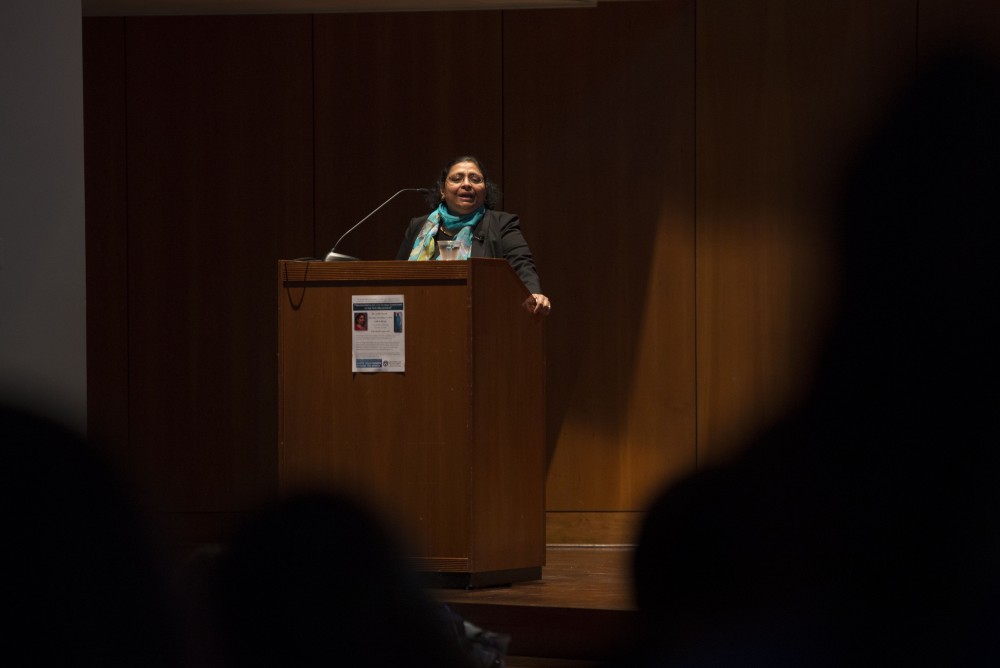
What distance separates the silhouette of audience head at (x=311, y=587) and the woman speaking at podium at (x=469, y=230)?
11.3 ft

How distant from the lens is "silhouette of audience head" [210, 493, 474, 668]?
27cm

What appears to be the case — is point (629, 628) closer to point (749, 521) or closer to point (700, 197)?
point (749, 521)

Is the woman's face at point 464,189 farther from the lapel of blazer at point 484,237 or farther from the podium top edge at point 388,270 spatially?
the podium top edge at point 388,270

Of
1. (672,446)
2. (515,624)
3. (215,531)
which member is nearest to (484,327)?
(515,624)

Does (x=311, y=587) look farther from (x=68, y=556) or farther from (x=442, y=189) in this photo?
(x=442, y=189)

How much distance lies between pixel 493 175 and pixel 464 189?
1.20 meters

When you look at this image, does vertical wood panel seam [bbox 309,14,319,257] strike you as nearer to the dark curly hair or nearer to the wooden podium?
the dark curly hair

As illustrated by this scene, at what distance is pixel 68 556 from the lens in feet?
0.79

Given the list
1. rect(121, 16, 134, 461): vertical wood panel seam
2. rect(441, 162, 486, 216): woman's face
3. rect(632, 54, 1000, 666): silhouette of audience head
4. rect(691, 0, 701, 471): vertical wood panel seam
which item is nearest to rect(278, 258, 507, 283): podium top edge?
rect(441, 162, 486, 216): woman's face

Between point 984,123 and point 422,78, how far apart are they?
194 inches

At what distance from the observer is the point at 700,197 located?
4.96m

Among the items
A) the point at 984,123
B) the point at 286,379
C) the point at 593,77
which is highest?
the point at 593,77

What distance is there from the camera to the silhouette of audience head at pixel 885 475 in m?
0.26

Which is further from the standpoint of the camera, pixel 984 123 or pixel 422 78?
pixel 422 78
